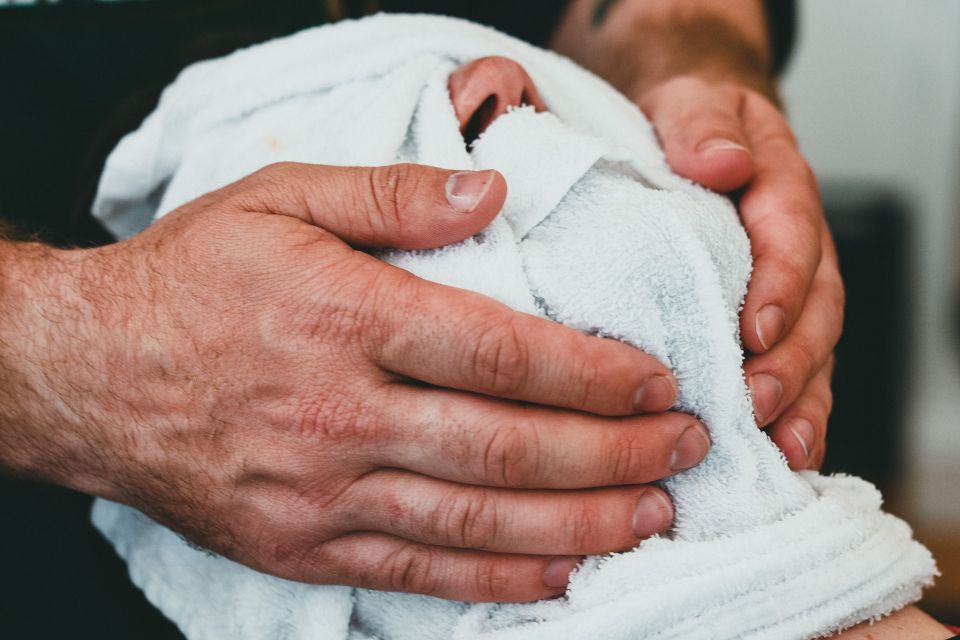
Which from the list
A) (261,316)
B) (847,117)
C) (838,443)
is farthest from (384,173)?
(847,117)

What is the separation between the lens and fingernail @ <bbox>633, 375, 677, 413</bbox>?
41 centimetres

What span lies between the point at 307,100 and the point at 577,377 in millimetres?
305

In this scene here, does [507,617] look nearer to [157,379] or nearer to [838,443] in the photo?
[157,379]

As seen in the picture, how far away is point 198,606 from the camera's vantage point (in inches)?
20.1

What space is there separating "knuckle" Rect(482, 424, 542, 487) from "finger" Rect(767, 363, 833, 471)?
0.17 meters

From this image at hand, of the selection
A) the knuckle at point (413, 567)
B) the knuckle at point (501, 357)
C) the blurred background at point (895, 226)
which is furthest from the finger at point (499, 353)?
the blurred background at point (895, 226)

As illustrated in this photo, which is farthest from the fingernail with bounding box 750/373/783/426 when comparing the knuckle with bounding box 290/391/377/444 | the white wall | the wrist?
the white wall

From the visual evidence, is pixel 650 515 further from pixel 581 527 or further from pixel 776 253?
pixel 776 253

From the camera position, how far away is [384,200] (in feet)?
1.38

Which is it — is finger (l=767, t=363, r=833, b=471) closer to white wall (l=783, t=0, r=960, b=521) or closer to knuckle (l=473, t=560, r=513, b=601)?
knuckle (l=473, t=560, r=513, b=601)

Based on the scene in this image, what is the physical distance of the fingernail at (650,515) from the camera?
0.42 metres

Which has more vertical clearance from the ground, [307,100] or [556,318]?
[307,100]

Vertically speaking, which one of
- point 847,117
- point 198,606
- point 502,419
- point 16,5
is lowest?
point 847,117

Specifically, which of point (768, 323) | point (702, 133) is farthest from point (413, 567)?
point (702, 133)
